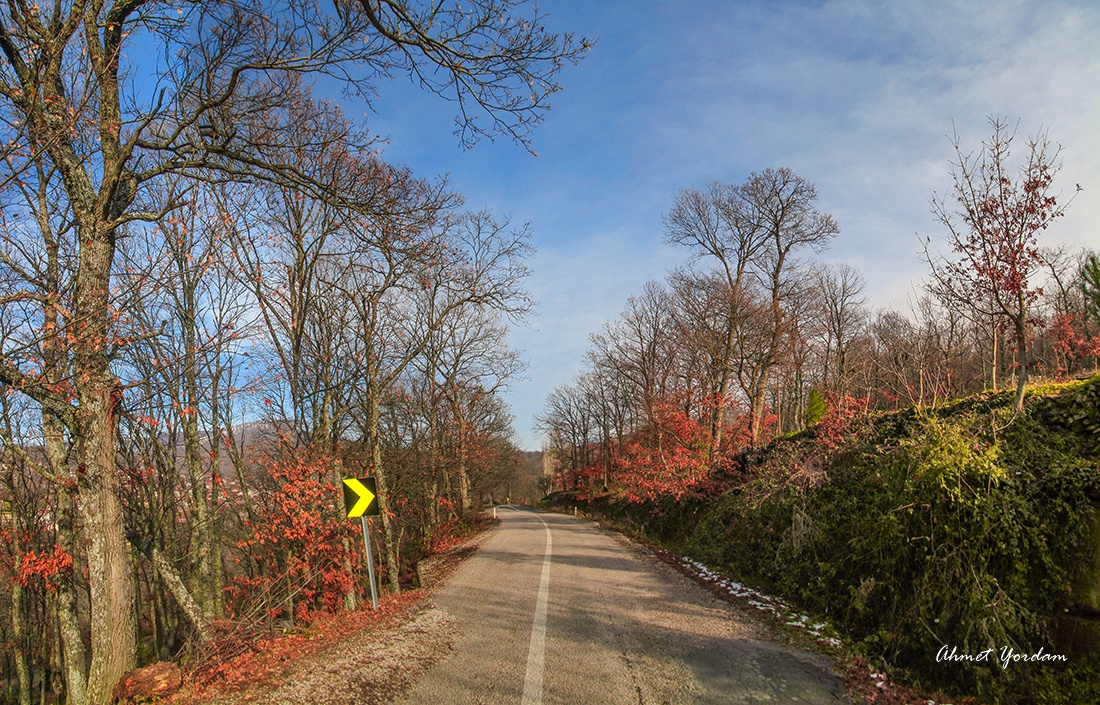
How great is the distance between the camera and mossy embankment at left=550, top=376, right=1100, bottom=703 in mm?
4422

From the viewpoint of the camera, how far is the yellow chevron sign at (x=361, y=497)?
8000 millimetres

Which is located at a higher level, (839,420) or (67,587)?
(839,420)

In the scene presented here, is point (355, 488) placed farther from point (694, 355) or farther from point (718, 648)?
point (694, 355)

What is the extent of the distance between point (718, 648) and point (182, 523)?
55.2 feet

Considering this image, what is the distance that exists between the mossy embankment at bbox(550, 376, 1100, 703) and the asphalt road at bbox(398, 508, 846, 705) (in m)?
1.07

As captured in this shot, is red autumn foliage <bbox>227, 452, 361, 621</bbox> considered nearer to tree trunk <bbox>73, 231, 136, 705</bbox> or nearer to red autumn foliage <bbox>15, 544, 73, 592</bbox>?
red autumn foliage <bbox>15, 544, 73, 592</bbox>

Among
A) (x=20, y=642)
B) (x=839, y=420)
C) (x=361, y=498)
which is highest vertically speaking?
(x=839, y=420)

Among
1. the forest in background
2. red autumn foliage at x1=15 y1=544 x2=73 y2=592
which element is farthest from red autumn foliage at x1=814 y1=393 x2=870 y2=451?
red autumn foliage at x1=15 y1=544 x2=73 y2=592

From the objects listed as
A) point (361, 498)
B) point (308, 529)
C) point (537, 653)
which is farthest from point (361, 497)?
point (308, 529)

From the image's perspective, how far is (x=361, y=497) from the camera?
8.11m

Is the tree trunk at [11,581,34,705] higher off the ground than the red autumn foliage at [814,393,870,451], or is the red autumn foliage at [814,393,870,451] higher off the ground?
the red autumn foliage at [814,393,870,451]

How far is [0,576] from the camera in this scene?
46.2ft

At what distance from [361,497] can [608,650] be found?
14.7ft

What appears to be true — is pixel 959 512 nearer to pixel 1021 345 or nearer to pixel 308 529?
pixel 1021 345
